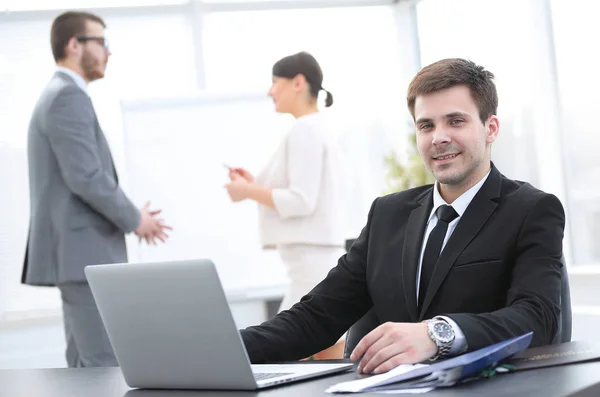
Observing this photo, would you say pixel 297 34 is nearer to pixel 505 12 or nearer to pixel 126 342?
pixel 505 12

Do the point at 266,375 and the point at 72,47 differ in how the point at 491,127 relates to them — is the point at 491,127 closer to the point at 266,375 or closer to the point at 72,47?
the point at 266,375

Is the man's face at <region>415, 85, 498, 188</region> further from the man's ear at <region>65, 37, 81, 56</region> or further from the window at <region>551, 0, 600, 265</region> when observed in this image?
the window at <region>551, 0, 600, 265</region>

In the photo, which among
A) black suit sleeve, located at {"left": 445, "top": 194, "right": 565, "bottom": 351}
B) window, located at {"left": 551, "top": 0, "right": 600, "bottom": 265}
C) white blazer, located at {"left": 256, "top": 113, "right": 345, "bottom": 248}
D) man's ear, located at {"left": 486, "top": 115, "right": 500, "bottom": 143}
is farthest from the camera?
window, located at {"left": 551, "top": 0, "right": 600, "bottom": 265}

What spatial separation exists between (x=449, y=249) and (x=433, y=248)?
0.07 m

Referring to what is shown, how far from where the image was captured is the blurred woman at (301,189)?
419cm

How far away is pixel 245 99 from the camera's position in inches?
232

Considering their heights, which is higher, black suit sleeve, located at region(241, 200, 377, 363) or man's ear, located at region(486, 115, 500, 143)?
man's ear, located at region(486, 115, 500, 143)

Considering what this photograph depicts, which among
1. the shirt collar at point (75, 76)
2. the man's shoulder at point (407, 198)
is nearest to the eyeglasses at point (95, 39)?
the shirt collar at point (75, 76)

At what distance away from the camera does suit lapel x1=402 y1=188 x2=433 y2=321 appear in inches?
80.3

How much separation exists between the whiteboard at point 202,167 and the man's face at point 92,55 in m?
1.68

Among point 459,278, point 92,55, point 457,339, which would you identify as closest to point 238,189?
point 92,55

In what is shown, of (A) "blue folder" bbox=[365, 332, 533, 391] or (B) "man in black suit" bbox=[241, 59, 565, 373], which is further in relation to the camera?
(B) "man in black suit" bbox=[241, 59, 565, 373]

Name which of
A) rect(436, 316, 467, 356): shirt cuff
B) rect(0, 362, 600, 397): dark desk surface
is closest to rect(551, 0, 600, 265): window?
rect(436, 316, 467, 356): shirt cuff

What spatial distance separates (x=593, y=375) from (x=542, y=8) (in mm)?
4543
